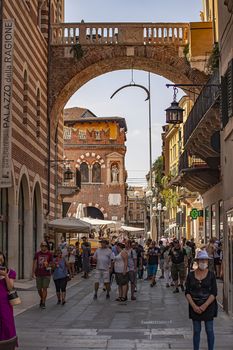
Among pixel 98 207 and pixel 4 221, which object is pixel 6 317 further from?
pixel 98 207

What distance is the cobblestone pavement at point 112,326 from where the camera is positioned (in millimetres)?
11789

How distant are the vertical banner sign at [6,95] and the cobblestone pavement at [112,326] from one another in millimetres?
4009

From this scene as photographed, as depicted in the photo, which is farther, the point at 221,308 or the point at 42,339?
the point at 221,308

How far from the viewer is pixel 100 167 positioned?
74.6 metres

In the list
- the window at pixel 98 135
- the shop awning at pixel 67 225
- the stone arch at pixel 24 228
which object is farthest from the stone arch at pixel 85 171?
the stone arch at pixel 24 228

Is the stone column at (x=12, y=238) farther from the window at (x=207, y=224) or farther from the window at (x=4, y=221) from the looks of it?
the window at (x=207, y=224)

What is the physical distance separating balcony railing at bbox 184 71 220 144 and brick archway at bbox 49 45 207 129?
26.7 ft

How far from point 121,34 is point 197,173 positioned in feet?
30.8

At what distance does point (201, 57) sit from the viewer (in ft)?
106

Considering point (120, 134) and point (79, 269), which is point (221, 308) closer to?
point (79, 269)

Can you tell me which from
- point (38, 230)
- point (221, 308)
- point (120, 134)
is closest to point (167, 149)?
point (120, 134)

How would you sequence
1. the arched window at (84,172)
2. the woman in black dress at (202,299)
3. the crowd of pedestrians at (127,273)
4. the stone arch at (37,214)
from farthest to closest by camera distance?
the arched window at (84,172) → the stone arch at (37,214) → the woman in black dress at (202,299) → the crowd of pedestrians at (127,273)

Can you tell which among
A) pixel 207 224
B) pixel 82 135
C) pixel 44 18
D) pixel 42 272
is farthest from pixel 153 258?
pixel 82 135

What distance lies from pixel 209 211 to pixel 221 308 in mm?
16111
